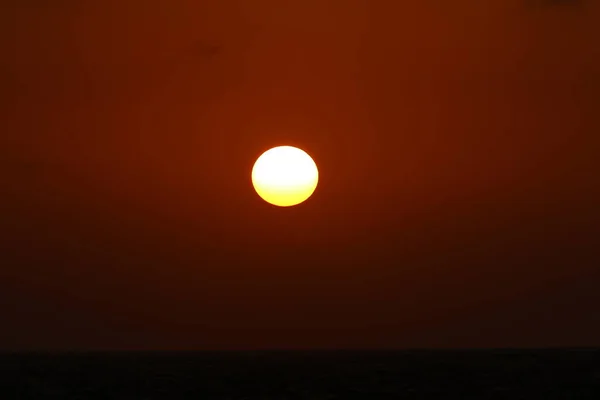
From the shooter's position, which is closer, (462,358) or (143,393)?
(143,393)

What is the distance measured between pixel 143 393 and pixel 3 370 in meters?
0.25

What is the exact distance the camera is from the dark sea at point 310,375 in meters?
1.27

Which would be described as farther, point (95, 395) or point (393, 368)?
point (393, 368)

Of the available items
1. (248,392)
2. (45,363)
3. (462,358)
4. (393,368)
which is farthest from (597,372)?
(45,363)

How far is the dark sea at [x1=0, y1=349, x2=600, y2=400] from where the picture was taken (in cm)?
127

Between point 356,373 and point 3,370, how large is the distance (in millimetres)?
554

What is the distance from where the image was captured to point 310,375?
133cm

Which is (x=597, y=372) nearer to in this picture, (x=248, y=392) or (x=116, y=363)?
(x=248, y=392)

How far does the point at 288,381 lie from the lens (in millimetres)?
1311

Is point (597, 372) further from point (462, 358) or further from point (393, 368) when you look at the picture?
point (393, 368)

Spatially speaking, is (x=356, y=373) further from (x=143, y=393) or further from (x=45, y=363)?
(x=45, y=363)

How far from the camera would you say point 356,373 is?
134 centimetres

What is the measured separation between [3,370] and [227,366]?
35 cm

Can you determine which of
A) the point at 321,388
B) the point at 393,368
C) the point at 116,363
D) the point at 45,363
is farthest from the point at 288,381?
the point at 45,363
